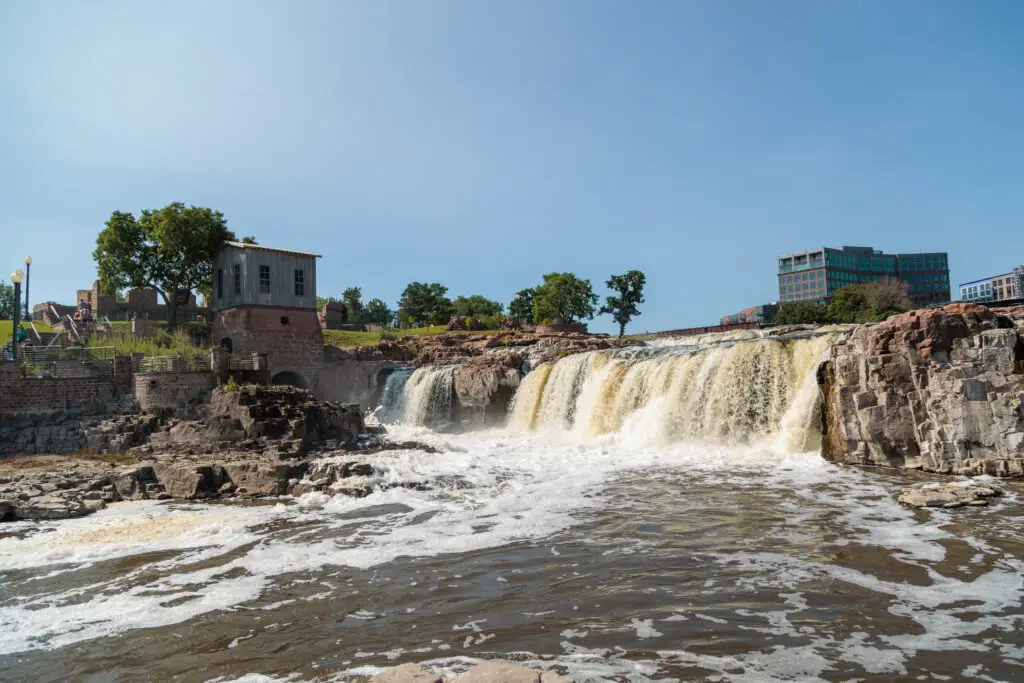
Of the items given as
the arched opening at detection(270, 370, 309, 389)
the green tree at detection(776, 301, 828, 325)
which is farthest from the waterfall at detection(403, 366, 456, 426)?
the green tree at detection(776, 301, 828, 325)

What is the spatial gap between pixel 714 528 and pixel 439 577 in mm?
Result: 4367

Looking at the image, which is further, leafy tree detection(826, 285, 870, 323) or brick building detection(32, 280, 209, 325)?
leafy tree detection(826, 285, 870, 323)

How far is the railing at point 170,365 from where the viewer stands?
24391mm

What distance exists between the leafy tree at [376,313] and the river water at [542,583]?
2757 inches

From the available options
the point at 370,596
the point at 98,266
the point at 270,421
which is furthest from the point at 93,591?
the point at 98,266

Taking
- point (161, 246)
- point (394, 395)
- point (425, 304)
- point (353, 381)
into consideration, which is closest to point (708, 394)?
point (394, 395)

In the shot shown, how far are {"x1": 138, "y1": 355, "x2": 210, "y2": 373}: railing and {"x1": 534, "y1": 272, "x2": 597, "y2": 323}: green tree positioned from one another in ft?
134

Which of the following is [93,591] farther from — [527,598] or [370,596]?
[527,598]

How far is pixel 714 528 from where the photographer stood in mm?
9359

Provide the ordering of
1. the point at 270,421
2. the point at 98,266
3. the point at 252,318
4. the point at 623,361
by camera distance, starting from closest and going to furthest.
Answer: the point at 270,421 → the point at 623,361 → the point at 252,318 → the point at 98,266

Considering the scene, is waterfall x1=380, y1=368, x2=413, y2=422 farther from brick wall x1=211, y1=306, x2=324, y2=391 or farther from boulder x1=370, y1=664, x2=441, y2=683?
boulder x1=370, y1=664, x2=441, y2=683

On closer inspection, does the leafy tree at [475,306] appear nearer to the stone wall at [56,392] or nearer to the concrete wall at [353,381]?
the concrete wall at [353,381]

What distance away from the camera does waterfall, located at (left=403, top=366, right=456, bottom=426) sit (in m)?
28.3

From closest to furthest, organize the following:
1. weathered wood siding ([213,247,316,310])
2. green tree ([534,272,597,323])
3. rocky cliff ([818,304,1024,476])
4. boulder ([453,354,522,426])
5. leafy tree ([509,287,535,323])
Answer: rocky cliff ([818,304,1024,476]), boulder ([453,354,522,426]), weathered wood siding ([213,247,316,310]), green tree ([534,272,597,323]), leafy tree ([509,287,535,323])
